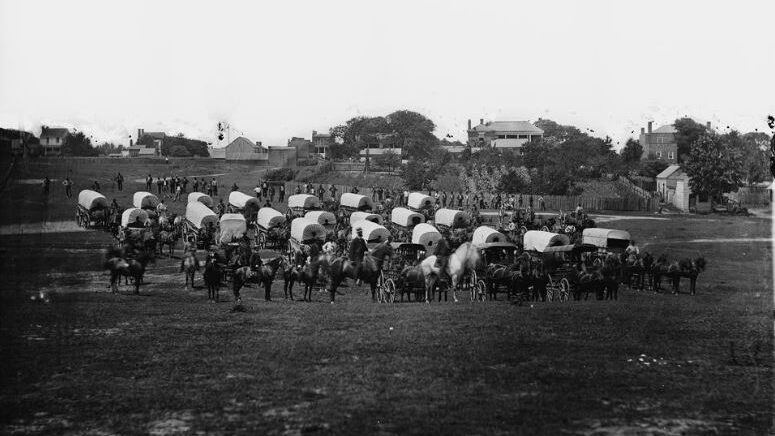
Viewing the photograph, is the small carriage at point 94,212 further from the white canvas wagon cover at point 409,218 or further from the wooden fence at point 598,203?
the wooden fence at point 598,203

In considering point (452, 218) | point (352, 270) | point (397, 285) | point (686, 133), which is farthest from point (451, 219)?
point (686, 133)

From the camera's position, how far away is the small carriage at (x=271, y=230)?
128ft

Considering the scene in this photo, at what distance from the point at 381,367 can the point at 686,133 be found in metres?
104

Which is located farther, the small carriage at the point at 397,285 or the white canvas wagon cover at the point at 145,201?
the white canvas wagon cover at the point at 145,201

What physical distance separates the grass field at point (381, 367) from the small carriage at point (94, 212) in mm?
19775

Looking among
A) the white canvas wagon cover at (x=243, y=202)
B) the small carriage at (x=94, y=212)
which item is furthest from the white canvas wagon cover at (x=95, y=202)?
the white canvas wagon cover at (x=243, y=202)

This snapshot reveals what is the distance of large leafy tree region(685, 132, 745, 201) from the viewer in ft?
206

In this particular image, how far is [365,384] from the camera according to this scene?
1419cm

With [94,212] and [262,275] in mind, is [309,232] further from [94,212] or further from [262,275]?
[94,212]

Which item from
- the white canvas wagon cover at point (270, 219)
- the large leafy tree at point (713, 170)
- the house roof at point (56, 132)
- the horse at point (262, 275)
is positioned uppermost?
the house roof at point (56, 132)

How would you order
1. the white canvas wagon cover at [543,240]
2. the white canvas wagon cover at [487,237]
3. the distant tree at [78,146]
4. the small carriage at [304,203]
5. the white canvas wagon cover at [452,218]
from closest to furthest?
1. the white canvas wagon cover at [543,240]
2. the white canvas wagon cover at [487,237]
3. the white canvas wagon cover at [452,218]
4. the small carriage at [304,203]
5. the distant tree at [78,146]

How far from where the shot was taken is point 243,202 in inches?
1964

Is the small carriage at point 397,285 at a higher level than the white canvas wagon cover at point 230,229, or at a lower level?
lower

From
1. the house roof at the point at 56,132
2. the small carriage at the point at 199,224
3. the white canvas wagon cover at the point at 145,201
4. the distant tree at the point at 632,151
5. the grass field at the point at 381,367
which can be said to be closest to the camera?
the grass field at the point at 381,367
